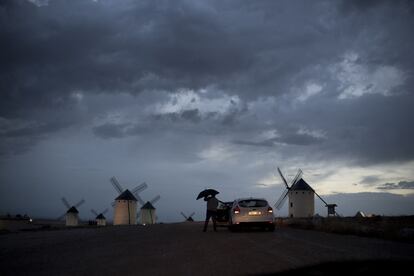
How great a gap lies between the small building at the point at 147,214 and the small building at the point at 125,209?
9791 mm

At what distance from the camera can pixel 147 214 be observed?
9956 centimetres

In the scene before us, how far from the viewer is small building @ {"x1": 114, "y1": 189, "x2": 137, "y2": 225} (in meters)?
86.1

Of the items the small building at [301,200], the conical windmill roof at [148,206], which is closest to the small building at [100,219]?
the conical windmill roof at [148,206]

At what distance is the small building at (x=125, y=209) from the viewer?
282 ft

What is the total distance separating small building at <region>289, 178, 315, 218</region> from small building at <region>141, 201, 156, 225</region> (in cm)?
3380

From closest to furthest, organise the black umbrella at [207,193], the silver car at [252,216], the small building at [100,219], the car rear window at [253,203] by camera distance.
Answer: the silver car at [252,216] < the car rear window at [253,203] < the black umbrella at [207,193] < the small building at [100,219]

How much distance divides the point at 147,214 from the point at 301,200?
36.6 m

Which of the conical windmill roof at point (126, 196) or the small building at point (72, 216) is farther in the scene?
the small building at point (72, 216)

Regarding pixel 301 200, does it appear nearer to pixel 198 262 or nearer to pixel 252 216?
pixel 252 216

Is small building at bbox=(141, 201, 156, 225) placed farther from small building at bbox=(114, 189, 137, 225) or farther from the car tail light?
the car tail light

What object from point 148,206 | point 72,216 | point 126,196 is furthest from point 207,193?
point 72,216

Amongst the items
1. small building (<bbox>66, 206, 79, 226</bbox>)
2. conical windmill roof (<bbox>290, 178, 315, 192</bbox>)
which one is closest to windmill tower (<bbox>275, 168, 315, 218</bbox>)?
conical windmill roof (<bbox>290, 178, 315, 192</bbox>)

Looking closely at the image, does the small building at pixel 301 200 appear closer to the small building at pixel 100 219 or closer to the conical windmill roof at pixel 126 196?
the conical windmill roof at pixel 126 196

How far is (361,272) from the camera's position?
6.74 meters
